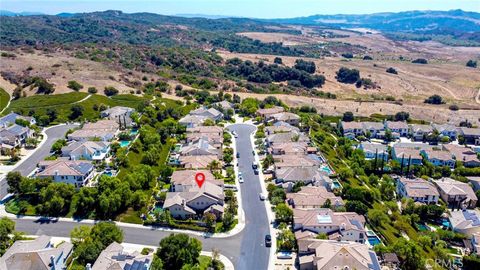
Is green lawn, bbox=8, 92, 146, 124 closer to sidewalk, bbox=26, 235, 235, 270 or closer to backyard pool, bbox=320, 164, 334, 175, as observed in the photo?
sidewalk, bbox=26, 235, 235, 270

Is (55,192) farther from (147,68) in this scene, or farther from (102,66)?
(147,68)

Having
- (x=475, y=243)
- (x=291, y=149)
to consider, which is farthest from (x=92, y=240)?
(x=475, y=243)

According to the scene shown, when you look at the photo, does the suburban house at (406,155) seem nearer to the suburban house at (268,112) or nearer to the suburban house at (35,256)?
the suburban house at (268,112)

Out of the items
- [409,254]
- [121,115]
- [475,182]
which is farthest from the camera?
[121,115]

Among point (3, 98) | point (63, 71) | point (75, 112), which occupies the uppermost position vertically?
point (63, 71)

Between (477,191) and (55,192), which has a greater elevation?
(55,192)

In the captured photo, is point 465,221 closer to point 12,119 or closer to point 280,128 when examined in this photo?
Answer: point 280,128

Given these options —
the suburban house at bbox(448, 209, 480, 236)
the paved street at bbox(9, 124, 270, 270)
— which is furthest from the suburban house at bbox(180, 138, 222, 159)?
the suburban house at bbox(448, 209, 480, 236)

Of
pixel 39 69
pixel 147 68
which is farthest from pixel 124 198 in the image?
pixel 147 68
